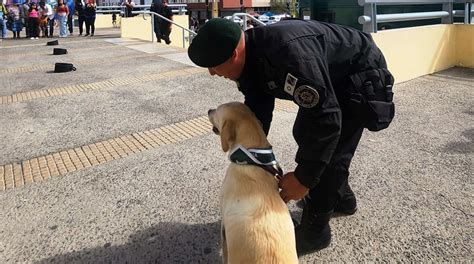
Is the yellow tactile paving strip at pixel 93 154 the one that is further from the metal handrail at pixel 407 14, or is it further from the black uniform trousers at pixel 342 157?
the metal handrail at pixel 407 14

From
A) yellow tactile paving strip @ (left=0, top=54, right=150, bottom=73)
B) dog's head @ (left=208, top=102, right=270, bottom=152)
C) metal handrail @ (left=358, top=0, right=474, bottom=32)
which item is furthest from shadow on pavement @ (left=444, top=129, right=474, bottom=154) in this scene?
yellow tactile paving strip @ (left=0, top=54, right=150, bottom=73)

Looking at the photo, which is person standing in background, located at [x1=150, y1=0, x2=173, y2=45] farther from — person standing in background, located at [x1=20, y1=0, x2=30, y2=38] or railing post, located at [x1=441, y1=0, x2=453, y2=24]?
railing post, located at [x1=441, y1=0, x2=453, y2=24]

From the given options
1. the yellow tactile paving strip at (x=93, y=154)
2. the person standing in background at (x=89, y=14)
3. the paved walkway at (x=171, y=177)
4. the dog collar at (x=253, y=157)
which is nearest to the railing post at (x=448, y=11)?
the paved walkway at (x=171, y=177)

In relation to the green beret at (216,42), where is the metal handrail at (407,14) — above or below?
above

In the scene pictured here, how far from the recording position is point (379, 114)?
84.7 inches

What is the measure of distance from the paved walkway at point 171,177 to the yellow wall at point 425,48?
525 mm

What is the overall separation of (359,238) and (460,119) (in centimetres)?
328

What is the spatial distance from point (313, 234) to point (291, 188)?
2.04 ft

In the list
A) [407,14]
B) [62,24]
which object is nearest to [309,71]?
[407,14]

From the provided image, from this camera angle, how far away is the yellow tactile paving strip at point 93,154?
3.62 meters

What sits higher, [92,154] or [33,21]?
[33,21]

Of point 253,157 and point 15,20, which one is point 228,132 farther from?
point 15,20

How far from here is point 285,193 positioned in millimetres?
2023

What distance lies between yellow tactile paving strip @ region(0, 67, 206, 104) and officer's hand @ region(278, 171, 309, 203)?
222 inches
